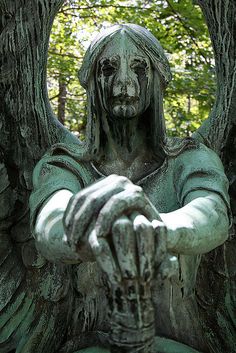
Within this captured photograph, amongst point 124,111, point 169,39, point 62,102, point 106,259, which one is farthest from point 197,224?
point 62,102

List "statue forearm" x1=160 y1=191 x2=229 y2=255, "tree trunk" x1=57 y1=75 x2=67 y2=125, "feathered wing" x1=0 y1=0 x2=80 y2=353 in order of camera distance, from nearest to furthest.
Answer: "statue forearm" x1=160 y1=191 x2=229 y2=255 < "feathered wing" x1=0 y1=0 x2=80 y2=353 < "tree trunk" x1=57 y1=75 x2=67 y2=125

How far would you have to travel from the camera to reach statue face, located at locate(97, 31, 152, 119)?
1908 mm

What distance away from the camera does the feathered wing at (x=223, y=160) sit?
2234 millimetres

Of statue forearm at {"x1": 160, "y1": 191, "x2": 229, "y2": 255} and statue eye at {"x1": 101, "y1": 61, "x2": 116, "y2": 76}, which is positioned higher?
statue eye at {"x1": 101, "y1": 61, "x2": 116, "y2": 76}

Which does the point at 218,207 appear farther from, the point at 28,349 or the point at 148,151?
the point at 28,349

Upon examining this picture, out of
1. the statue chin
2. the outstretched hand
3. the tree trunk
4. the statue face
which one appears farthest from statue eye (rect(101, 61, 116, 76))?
the tree trunk

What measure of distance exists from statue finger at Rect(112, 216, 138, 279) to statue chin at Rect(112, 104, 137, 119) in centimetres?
66

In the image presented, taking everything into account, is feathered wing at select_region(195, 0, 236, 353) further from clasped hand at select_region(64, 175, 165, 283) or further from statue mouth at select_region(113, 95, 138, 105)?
clasped hand at select_region(64, 175, 165, 283)

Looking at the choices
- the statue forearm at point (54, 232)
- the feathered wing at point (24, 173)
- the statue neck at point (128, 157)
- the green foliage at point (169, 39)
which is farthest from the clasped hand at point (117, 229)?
the green foliage at point (169, 39)

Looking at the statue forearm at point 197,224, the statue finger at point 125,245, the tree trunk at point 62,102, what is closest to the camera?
the statue finger at point 125,245

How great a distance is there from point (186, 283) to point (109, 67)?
2.59 ft

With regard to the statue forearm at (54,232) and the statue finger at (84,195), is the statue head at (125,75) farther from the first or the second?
the statue finger at (84,195)

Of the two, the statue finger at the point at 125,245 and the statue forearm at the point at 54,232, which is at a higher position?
the statue finger at the point at 125,245

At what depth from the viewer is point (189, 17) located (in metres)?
5.78
